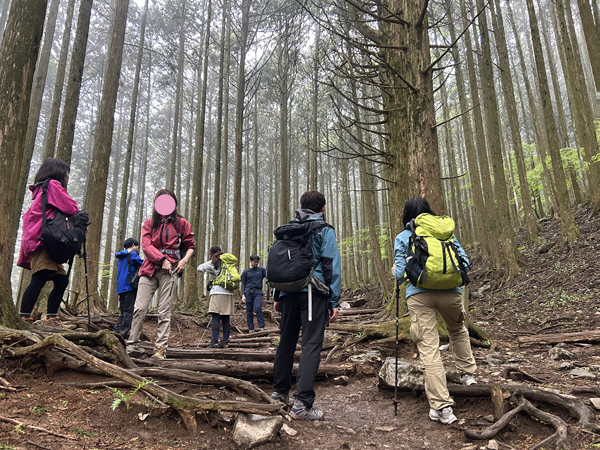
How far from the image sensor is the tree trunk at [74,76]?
7.07 meters

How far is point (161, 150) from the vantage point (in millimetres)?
30859

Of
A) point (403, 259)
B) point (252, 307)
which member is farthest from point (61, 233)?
point (252, 307)

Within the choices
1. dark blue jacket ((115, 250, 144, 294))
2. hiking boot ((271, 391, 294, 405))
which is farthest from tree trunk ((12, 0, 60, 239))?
hiking boot ((271, 391, 294, 405))

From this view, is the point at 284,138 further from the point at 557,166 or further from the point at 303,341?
the point at 303,341

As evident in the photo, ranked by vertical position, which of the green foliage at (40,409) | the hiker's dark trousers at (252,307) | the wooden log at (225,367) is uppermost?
the hiker's dark trousers at (252,307)

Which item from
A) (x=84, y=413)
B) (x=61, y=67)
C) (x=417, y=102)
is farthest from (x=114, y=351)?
(x=61, y=67)

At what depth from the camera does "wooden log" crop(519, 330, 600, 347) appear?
459 centimetres

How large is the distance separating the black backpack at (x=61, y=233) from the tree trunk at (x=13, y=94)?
0.25m

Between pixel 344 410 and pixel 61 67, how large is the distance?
1332 cm

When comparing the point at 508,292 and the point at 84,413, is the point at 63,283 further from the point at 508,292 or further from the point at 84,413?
the point at 508,292

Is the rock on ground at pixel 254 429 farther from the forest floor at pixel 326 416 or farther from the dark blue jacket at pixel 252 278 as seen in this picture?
the dark blue jacket at pixel 252 278

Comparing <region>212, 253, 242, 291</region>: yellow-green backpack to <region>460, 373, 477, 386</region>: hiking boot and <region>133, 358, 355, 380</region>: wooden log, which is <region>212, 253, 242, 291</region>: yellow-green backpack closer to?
<region>133, 358, 355, 380</region>: wooden log

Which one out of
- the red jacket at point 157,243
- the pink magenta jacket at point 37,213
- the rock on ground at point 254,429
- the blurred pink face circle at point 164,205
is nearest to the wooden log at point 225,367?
the red jacket at point 157,243

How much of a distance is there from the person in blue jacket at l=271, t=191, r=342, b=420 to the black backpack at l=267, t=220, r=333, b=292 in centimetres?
7
